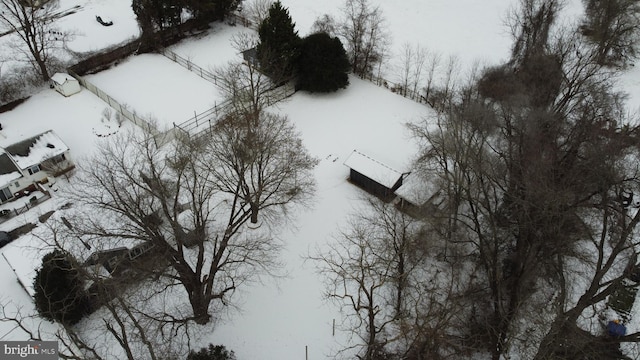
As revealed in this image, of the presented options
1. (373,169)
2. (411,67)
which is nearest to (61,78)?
(373,169)

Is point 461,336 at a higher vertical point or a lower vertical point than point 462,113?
lower

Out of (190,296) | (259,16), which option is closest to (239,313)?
(190,296)

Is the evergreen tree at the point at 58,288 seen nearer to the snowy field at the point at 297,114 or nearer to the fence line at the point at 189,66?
the snowy field at the point at 297,114

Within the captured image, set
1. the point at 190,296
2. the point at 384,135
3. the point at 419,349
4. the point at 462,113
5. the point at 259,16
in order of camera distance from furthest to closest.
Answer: the point at 259,16 < the point at 384,135 < the point at 462,113 < the point at 190,296 < the point at 419,349

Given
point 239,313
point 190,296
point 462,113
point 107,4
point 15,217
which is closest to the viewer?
point 190,296

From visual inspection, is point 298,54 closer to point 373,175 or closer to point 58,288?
point 373,175

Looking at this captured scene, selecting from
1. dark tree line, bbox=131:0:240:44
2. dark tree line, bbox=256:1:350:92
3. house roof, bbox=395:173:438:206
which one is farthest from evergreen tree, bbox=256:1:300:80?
house roof, bbox=395:173:438:206

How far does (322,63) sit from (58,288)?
2206 cm

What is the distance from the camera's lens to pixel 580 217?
80.5ft

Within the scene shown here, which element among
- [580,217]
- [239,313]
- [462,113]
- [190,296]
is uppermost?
[462,113]

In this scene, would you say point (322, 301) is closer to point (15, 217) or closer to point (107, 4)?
point (15, 217)

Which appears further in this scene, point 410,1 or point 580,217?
point 410,1

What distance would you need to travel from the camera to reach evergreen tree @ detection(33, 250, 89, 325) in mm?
23000

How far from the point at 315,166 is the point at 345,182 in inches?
86.5
